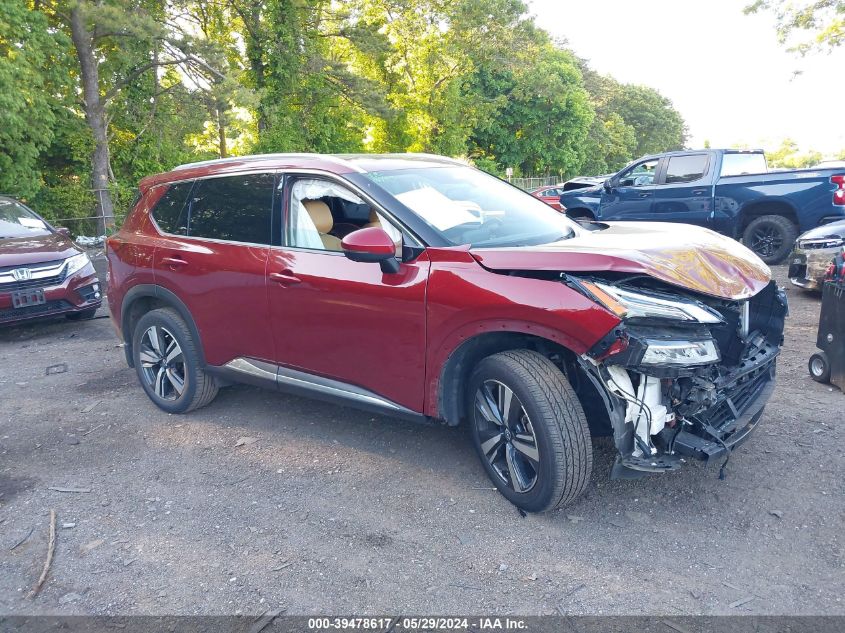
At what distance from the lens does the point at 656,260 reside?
125 inches

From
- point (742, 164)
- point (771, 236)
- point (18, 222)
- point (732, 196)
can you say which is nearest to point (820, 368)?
point (771, 236)

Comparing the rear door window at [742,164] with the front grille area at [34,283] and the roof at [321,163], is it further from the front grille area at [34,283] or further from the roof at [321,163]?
the front grille area at [34,283]

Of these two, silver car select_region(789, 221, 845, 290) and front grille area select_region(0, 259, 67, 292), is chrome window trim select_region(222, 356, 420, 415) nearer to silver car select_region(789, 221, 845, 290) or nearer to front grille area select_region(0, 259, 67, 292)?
front grille area select_region(0, 259, 67, 292)

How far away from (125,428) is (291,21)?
2169 centimetres

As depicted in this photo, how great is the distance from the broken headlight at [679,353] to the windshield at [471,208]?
106 centimetres

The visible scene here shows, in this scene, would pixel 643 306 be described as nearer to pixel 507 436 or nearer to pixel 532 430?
pixel 532 430

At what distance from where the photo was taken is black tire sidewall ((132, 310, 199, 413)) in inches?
187

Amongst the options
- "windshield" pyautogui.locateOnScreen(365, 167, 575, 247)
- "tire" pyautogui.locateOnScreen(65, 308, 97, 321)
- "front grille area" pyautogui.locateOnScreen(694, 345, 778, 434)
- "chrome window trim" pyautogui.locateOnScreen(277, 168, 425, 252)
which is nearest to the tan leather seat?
"chrome window trim" pyautogui.locateOnScreen(277, 168, 425, 252)

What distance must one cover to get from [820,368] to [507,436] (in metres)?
3.09

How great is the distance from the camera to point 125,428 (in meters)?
4.81

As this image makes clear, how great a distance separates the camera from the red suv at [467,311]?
9.87 feet

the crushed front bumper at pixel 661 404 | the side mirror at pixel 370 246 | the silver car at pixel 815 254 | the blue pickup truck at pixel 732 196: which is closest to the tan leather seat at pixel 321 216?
the side mirror at pixel 370 246

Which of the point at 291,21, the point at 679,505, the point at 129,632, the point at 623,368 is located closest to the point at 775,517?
the point at 679,505

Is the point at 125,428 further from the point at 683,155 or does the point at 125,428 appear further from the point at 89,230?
the point at 89,230
